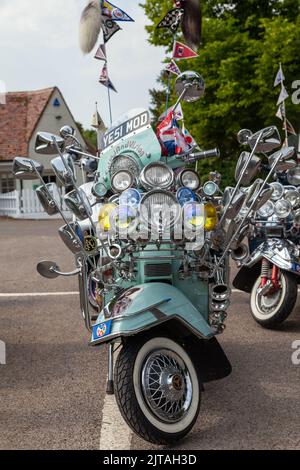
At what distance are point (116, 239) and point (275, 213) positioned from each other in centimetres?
236

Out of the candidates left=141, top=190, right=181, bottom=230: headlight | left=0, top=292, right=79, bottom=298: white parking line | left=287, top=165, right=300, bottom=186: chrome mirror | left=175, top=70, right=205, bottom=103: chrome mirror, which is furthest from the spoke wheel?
left=0, top=292, right=79, bottom=298: white parking line

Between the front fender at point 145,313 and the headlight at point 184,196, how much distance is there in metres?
0.55

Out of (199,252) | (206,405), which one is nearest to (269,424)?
(206,405)

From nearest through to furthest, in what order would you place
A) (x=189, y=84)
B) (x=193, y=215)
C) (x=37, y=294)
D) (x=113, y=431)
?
(x=113, y=431) < (x=193, y=215) < (x=189, y=84) < (x=37, y=294)

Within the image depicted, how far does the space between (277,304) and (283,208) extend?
882 millimetres

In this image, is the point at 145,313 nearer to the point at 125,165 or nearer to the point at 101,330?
the point at 101,330

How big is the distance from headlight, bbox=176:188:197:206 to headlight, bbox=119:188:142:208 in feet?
0.91

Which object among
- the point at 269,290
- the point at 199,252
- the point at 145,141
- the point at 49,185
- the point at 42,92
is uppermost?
the point at 42,92

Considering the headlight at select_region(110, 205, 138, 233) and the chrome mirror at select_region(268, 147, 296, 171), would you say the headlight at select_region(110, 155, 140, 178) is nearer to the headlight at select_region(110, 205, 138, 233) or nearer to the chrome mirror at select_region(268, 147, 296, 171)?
the headlight at select_region(110, 205, 138, 233)

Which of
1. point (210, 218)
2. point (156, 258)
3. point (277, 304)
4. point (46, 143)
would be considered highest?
point (46, 143)

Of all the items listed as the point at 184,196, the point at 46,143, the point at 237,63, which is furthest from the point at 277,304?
the point at 237,63

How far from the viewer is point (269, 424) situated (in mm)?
3090

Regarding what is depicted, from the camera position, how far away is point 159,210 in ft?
10.2
